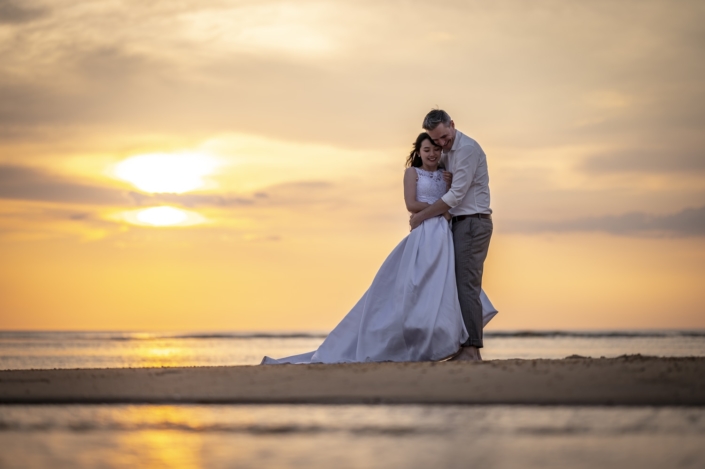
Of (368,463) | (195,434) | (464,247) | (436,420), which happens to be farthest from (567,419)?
(464,247)

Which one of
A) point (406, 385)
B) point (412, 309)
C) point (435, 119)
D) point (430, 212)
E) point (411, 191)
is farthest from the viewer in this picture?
point (411, 191)

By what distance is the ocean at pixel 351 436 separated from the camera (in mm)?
3205

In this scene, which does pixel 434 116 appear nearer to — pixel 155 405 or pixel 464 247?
pixel 464 247

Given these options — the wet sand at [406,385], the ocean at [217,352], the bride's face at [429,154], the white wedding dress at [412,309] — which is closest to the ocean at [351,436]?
the wet sand at [406,385]

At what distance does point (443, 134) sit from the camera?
7.82 meters

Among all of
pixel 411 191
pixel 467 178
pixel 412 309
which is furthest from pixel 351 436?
pixel 411 191

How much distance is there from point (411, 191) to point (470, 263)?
0.88 metres

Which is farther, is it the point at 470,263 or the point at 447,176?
the point at 447,176

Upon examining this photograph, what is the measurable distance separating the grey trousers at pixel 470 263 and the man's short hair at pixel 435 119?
93 centimetres

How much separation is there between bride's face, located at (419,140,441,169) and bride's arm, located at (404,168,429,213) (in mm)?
147

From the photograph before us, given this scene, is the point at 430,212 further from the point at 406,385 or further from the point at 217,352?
the point at 217,352

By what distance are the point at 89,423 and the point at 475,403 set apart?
2.11 m

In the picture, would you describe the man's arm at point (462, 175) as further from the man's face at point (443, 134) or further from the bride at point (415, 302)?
the bride at point (415, 302)

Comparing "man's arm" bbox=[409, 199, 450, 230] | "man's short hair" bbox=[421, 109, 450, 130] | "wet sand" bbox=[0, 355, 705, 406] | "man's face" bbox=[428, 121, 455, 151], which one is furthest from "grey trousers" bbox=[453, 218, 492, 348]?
"wet sand" bbox=[0, 355, 705, 406]
